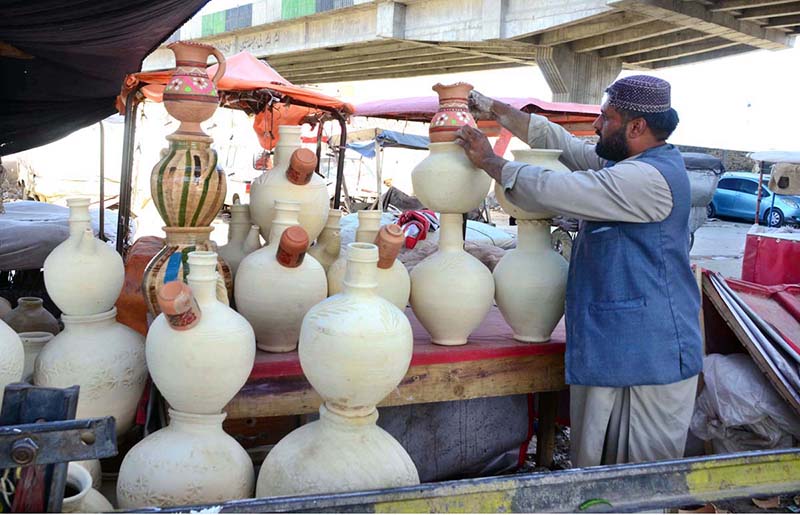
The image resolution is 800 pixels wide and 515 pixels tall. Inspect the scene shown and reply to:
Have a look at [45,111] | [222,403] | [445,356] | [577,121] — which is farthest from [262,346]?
[577,121]

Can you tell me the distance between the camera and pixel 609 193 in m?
2.23

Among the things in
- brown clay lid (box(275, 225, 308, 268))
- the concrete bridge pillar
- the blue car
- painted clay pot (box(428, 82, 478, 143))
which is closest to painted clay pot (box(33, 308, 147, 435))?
brown clay lid (box(275, 225, 308, 268))

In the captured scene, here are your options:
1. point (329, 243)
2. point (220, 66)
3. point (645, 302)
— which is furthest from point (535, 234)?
point (220, 66)

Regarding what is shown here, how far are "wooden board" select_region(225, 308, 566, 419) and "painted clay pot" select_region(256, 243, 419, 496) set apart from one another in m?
0.34

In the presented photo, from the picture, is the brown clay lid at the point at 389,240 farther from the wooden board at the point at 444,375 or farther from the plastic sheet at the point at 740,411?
the plastic sheet at the point at 740,411

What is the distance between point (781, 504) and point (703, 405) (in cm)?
56

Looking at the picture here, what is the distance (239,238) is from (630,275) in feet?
4.74

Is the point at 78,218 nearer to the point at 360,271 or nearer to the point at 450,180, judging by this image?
the point at 360,271

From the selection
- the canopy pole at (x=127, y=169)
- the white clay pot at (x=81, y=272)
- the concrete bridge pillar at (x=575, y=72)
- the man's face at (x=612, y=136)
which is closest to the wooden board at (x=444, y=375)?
the white clay pot at (x=81, y=272)

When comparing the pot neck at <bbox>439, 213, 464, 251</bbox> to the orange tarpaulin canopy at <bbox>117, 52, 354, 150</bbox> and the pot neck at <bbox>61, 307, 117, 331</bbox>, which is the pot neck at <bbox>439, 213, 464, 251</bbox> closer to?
the pot neck at <bbox>61, 307, 117, 331</bbox>

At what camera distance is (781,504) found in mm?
3139

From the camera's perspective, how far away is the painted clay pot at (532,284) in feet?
8.49

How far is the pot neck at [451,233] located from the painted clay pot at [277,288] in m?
0.51

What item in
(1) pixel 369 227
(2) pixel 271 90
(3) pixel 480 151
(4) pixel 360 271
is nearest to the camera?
(4) pixel 360 271
